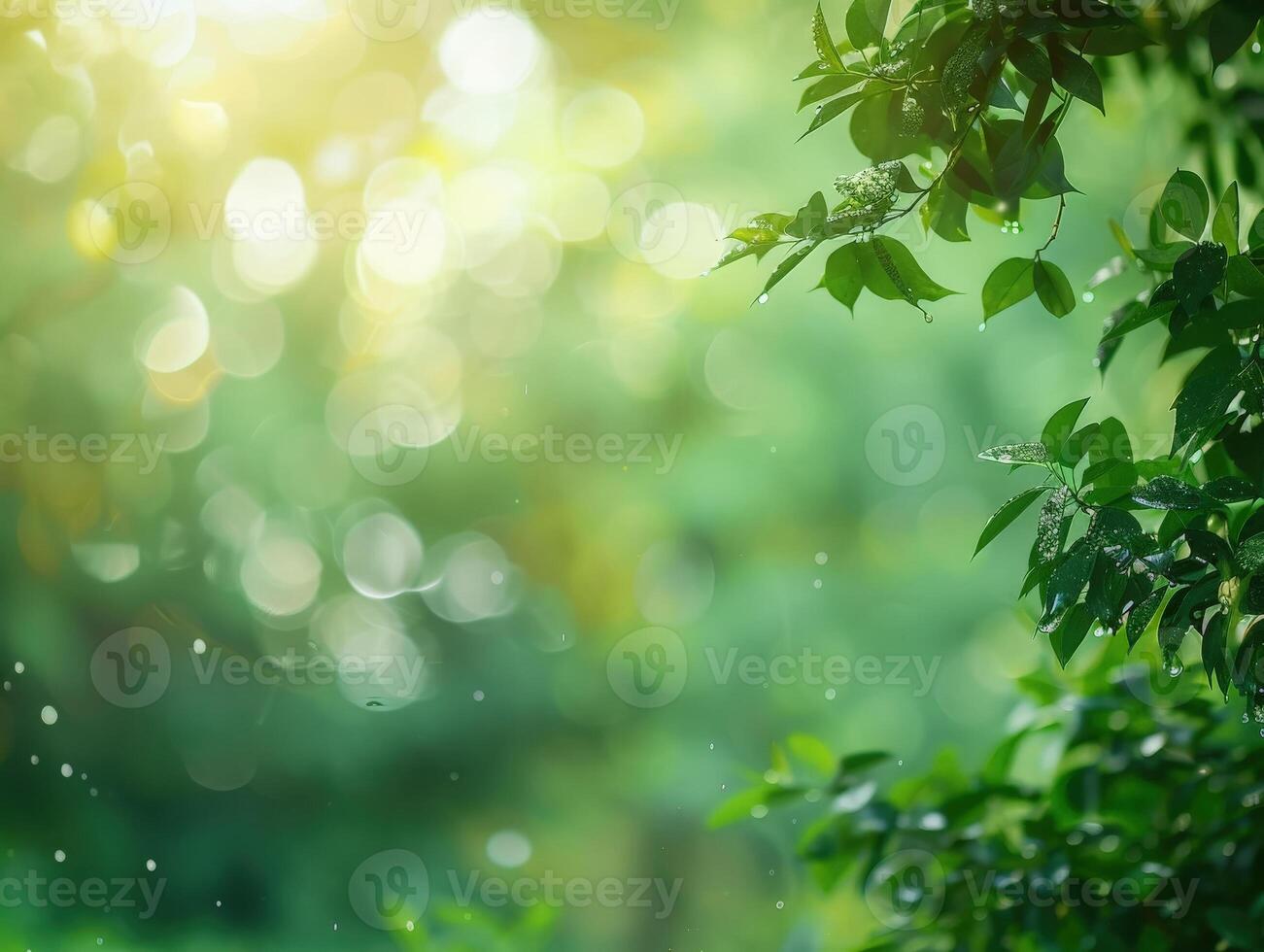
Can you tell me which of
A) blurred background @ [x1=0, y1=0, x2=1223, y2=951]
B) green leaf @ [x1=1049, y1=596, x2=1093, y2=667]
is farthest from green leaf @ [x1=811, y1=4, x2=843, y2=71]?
blurred background @ [x1=0, y1=0, x2=1223, y2=951]

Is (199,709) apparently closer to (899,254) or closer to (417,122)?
(417,122)

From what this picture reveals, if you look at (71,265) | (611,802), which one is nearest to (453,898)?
(611,802)

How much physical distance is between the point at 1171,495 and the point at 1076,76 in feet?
0.56

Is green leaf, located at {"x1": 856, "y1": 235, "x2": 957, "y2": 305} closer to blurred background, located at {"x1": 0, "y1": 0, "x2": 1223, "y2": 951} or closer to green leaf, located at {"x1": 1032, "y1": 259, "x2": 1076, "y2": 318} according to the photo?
green leaf, located at {"x1": 1032, "y1": 259, "x2": 1076, "y2": 318}

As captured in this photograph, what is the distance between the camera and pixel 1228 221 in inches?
18.3

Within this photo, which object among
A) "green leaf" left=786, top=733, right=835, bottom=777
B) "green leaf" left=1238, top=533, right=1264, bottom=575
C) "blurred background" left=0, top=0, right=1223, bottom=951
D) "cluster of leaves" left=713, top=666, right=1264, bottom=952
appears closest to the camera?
"green leaf" left=1238, top=533, right=1264, bottom=575

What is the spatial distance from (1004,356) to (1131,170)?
11.5 inches

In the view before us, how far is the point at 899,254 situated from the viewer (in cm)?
43

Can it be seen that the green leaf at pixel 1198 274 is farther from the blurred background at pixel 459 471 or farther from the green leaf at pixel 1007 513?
the blurred background at pixel 459 471

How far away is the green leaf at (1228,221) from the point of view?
18.2 inches

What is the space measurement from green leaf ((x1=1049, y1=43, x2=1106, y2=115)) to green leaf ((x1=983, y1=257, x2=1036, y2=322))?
87 millimetres

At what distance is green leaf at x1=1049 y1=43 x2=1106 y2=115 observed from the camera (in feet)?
1.35

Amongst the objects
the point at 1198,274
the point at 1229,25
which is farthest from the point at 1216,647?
the point at 1229,25

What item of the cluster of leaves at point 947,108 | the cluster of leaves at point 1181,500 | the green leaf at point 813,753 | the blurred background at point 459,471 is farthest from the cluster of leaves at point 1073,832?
the blurred background at point 459,471
